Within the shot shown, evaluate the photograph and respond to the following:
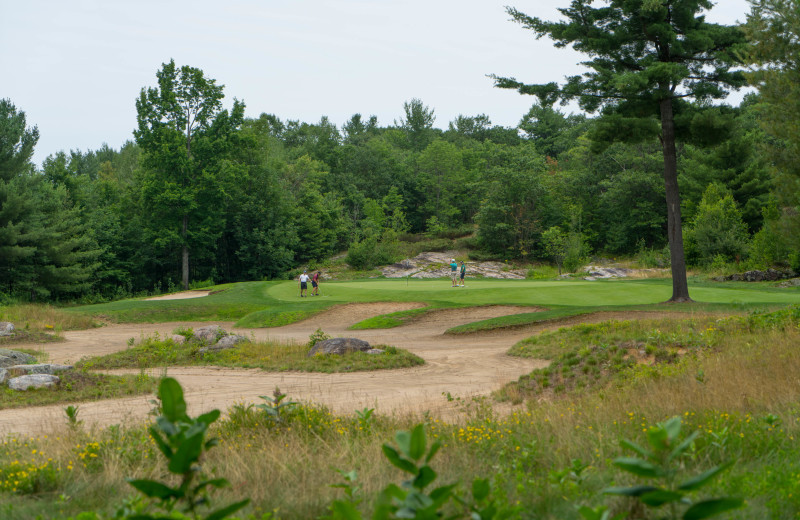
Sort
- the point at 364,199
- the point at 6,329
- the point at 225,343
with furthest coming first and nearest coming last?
1. the point at 364,199
2. the point at 6,329
3. the point at 225,343

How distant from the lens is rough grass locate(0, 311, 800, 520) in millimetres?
3441

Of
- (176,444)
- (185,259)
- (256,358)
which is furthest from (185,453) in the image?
(185,259)

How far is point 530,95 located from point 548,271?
30.0m

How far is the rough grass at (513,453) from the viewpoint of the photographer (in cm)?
344

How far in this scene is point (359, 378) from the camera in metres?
12.8

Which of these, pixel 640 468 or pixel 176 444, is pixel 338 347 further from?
pixel 640 468

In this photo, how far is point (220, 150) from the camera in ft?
154

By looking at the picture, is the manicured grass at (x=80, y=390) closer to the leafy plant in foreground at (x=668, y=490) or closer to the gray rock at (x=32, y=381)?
the gray rock at (x=32, y=381)

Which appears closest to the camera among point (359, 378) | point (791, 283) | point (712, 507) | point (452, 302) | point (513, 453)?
point (712, 507)

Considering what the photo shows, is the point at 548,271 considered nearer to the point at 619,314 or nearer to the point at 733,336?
the point at 619,314

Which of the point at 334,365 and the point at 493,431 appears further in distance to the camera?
the point at 334,365

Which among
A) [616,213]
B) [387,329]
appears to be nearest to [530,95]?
[387,329]

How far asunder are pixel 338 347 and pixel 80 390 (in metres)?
5.62

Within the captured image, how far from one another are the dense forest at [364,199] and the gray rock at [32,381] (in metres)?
16.7
